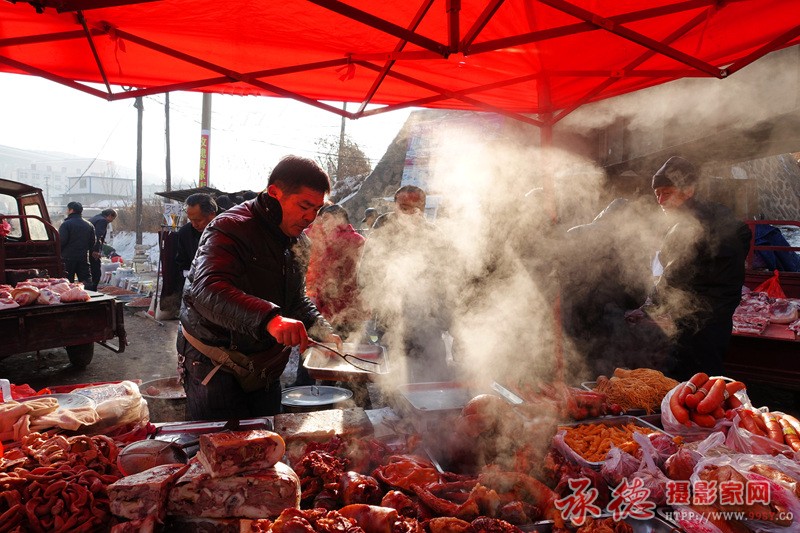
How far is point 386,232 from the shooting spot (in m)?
5.41

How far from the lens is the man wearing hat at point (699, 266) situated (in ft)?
13.6

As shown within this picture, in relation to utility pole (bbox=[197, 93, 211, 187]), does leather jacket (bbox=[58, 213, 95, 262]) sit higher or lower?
lower

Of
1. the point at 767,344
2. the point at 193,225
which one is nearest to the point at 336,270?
the point at 193,225

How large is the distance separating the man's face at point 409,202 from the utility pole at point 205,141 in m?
10.4

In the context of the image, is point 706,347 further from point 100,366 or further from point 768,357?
point 100,366

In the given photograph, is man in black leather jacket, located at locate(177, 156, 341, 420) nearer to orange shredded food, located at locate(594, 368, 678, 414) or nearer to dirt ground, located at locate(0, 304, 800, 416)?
orange shredded food, located at locate(594, 368, 678, 414)

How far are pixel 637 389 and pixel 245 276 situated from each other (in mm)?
2990

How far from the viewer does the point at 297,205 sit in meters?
2.69

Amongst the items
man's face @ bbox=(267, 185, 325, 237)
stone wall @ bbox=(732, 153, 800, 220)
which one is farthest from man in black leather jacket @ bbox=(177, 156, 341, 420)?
stone wall @ bbox=(732, 153, 800, 220)

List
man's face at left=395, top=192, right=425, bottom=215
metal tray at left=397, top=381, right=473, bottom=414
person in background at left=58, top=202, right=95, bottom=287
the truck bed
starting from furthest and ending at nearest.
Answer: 1. person in background at left=58, top=202, right=95, bottom=287
2. the truck bed
3. man's face at left=395, top=192, right=425, bottom=215
4. metal tray at left=397, top=381, right=473, bottom=414

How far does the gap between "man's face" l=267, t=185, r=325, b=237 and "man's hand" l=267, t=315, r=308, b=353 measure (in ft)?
2.60

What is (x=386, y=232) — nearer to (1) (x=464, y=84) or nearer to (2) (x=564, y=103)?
(1) (x=464, y=84)

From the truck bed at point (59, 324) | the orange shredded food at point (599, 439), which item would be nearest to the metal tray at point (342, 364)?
the orange shredded food at point (599, 439)

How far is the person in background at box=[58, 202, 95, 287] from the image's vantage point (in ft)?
38.8
